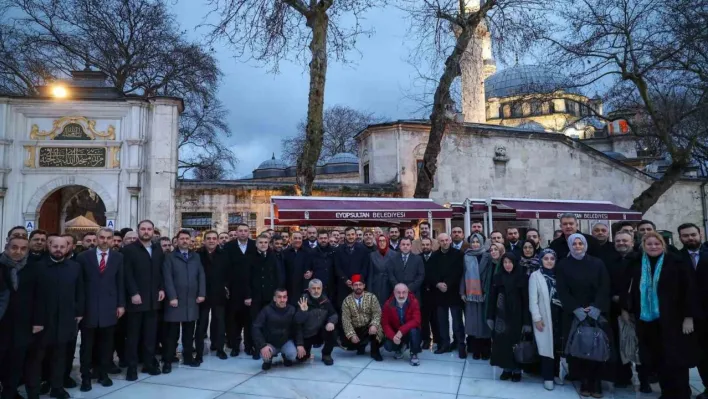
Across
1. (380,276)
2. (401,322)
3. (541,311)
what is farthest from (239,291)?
(541,311)

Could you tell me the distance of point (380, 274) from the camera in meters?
8.09

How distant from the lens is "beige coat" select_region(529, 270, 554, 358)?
5.88 meters

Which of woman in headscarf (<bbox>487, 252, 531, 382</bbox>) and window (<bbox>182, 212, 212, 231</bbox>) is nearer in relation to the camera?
woman in headscarf (<bbox>487, 252, 531, 382</bbox>)

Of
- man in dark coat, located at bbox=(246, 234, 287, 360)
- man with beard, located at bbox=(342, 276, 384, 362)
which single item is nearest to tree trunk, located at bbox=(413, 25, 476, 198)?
man in dark coat, located at bbox=(246, 234, 287, 360)

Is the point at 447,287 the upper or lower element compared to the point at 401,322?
upper

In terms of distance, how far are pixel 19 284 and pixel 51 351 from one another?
3.36ft

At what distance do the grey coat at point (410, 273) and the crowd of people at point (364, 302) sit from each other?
23mm

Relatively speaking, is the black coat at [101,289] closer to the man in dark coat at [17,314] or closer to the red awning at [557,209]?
the man in dark coat at [17,314]

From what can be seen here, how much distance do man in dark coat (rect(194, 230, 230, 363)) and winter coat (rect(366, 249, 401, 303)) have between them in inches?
93.0

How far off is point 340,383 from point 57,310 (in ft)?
11.1

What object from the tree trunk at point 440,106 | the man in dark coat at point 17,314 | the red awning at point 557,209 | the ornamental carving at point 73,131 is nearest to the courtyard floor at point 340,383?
the man in dark coat at point 17,314

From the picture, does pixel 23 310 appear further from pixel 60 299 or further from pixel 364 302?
pixel 364 302

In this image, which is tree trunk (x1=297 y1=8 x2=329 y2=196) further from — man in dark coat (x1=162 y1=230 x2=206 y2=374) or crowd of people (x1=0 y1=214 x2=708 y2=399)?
man in dark coat (x1=162 y1=230 x2=206 y2=374)

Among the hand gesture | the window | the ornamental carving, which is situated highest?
the ornamental carving
